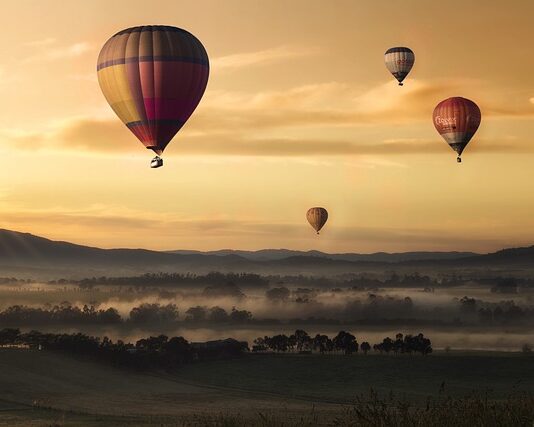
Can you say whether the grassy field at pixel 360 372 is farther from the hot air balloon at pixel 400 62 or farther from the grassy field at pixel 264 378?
the hot air balloon at pixel 400 62

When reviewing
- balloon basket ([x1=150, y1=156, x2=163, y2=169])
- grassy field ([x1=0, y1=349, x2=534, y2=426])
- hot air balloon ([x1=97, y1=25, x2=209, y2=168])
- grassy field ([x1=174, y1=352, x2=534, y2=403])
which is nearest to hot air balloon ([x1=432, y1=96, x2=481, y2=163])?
hot air balloon ([x1=97, y1=25, x2=209, y2=168])

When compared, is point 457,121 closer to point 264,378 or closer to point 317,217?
point 317,217

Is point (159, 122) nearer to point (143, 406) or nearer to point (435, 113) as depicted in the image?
point (435, 113)

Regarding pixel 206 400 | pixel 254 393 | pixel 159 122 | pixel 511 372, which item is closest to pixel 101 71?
pixel 159 122

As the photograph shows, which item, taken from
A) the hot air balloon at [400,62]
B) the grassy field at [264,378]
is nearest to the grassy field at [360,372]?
the grassy field at [264,378]

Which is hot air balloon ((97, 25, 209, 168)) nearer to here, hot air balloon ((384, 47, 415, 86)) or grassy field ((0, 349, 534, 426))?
hot air balloon ((384, 47, 415, 86))
